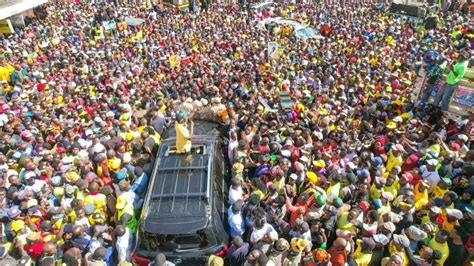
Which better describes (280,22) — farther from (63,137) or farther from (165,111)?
(63,137)

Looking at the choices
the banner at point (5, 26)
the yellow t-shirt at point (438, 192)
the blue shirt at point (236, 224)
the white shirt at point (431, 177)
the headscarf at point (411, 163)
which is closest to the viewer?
the blue shirt at point (236, 224)

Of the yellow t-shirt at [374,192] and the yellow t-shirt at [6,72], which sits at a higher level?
the yellow t-shirt at [374,192]

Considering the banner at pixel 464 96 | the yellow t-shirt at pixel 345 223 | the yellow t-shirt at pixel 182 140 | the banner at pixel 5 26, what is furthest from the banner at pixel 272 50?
the banner at pixel 5 26

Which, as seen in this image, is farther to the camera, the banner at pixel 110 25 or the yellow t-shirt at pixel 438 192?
the banner at pixel 110 25

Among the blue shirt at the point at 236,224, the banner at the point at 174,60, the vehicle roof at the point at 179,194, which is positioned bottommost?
the banner at the point at 174,60

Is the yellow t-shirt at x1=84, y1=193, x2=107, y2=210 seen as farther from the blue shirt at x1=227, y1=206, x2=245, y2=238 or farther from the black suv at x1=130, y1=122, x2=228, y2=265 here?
the blue shirt at x1=227, y1=206, x2=245, y2=238

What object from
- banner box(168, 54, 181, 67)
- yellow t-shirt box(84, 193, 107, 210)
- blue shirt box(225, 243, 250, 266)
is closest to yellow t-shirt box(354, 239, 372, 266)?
blue shirt box(225, 243, 250, 266)

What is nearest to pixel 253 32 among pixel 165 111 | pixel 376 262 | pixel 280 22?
pixel 280 22

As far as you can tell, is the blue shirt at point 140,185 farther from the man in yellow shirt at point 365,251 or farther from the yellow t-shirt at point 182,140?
the man in yellow shirt at point 365,251
